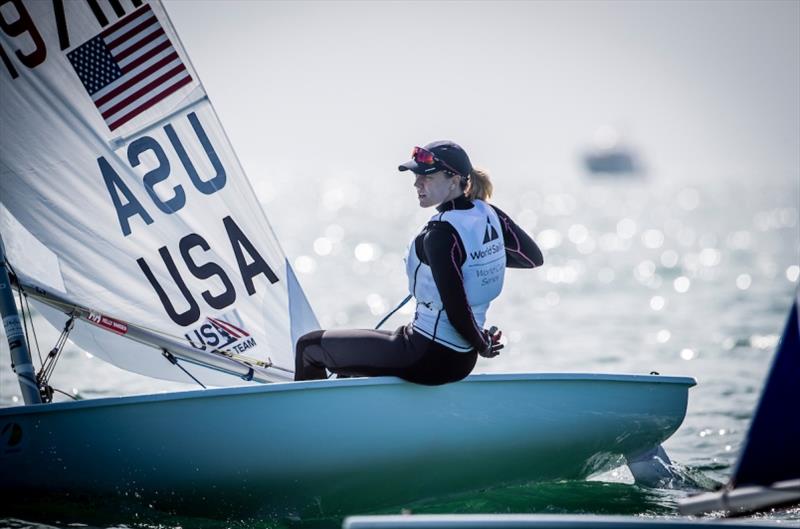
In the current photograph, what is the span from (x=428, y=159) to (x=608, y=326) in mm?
7181

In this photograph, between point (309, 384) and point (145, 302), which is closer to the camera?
point (309, 384)

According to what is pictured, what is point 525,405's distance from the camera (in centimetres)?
366

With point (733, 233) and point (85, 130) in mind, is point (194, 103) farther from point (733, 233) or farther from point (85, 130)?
point (733, 233)

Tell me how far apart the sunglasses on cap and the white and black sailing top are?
0.39ft

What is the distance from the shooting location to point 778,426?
2.62 m

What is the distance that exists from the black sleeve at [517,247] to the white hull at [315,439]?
0.41 meters

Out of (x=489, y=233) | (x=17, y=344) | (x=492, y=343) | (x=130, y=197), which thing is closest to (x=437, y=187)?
(x=489, y=233)

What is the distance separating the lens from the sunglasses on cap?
3357 millimetres

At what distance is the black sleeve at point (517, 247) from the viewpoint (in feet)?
12.0

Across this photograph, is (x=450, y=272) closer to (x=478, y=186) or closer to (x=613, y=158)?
(x=478, y=186)

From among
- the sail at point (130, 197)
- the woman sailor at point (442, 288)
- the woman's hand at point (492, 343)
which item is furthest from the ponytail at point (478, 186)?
the sail at point (130, 197)

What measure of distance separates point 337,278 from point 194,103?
11659 millimetres

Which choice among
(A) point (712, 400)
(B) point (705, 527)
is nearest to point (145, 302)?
(B) point (705, 527)

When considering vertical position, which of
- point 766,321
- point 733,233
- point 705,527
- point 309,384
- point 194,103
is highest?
point 194,103
